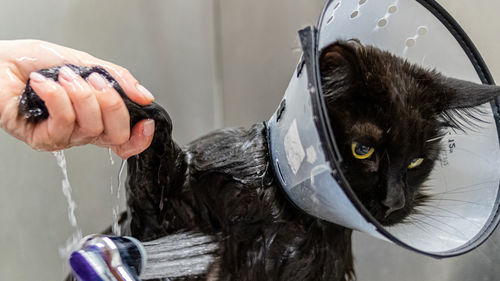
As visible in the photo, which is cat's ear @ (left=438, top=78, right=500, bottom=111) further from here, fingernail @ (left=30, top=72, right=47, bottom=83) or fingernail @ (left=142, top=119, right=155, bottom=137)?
fingernail @ (left=30, top=72, right=47, bottom=83)

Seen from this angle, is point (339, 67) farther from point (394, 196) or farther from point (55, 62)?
point (55, 62)

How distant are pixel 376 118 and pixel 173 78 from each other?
820 mm

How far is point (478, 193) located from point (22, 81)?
0.76m

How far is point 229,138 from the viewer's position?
2.59 feet

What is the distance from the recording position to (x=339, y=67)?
654mm

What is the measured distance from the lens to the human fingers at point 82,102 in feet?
1.82

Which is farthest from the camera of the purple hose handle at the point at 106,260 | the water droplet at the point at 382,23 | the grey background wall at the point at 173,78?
the grey background wall at the point at 173,78

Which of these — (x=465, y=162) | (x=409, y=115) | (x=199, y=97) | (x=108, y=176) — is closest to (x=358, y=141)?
(x=409, y=115)

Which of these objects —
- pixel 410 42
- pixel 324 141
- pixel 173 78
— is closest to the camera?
→ pixel 324 141

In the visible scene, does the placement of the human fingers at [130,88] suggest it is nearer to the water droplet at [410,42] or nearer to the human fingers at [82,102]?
the human fingers at [82,102]

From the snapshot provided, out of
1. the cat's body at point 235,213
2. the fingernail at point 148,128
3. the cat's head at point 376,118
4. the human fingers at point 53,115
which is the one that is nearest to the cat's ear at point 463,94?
the cat's head at point 376,118

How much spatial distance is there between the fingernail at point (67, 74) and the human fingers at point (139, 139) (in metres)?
0.11

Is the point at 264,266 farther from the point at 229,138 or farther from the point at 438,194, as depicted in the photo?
the point at 438,194

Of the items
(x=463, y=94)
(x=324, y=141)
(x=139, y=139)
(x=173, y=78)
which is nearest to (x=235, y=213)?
(x=139, y=139)
